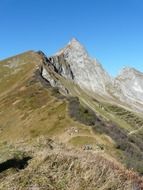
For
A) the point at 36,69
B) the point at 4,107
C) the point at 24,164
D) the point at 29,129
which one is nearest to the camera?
the point at 24,164

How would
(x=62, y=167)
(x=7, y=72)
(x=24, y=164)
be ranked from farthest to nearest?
(x=7, y=72) → (x=24, y=164) → (x=62, y=167)

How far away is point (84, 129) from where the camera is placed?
48.9 m

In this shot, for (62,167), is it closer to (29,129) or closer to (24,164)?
(24,164)

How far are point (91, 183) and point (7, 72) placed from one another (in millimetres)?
135389

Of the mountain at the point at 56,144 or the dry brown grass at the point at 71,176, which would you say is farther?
the mountain at the point at 56,144

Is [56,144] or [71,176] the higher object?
[56,144]

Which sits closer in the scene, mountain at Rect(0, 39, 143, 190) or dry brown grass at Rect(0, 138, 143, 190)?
dry brown grass at Rect(0, 138, 143, 190)

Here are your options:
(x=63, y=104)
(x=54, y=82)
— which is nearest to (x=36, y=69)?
(x=54, y=82)

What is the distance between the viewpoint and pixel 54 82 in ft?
408

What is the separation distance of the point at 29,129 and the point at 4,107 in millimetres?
29040

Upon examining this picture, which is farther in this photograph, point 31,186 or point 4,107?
point 4,107

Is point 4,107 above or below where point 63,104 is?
above

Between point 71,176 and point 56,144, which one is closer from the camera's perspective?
point 71,176

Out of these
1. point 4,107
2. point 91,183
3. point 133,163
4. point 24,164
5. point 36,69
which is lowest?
point 133,163
